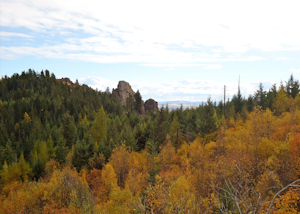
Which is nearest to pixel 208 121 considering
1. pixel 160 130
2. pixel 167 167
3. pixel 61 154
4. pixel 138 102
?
pixel 160 130

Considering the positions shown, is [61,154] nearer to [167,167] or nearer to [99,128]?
[99,128]

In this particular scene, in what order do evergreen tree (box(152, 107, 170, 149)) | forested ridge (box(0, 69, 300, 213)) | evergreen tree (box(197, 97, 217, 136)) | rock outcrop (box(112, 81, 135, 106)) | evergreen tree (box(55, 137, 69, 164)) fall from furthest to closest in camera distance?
rock outcrop (box(112, 81, 135, 106)) < evergreen tree (box(55, 137, 69, 164)) < evergreen tree (box(152, 107, 170, 149)) < evergreen tree (box(197, 97, 217, 136)) < forested ridge (box(0, 69, 300, 213))

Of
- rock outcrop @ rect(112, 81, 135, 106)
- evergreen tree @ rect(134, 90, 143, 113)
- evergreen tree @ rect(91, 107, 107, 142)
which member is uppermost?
rock outcrop @ rect(112, 81, 135, 106)

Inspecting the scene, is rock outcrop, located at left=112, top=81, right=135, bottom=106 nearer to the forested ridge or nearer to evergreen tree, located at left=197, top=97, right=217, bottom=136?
the forested ridge

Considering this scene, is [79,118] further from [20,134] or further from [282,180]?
[282,180]

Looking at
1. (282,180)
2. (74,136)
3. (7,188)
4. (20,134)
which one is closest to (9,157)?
(7,188)

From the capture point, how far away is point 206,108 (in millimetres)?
60812

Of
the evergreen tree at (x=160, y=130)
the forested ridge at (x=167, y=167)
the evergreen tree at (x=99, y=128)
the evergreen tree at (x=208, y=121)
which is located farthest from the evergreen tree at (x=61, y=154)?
the evergreen tree at (x=208, y=121)

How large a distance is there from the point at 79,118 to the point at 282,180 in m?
113

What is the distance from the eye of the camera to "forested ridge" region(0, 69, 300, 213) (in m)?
29.8

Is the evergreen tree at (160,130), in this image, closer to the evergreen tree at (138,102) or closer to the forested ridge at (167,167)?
the forested ridge at (167,167)

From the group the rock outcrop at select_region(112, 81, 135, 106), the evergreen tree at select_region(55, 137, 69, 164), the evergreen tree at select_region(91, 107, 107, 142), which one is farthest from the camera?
the rock outcrop at select_region(112, 81, 135, 106)

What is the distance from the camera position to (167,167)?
61.5m

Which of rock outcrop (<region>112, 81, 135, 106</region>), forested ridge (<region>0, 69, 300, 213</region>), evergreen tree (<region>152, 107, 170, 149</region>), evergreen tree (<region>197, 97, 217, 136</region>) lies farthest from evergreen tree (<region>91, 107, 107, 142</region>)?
rock outcrop (<region>112, 81, 135, 106</region>)
